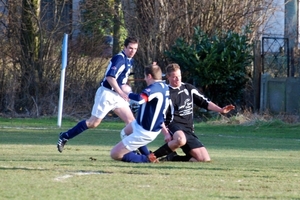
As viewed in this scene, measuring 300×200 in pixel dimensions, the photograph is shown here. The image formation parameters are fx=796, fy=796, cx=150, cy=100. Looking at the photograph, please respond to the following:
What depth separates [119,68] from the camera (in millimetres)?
12656

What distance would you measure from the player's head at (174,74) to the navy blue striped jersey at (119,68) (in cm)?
125

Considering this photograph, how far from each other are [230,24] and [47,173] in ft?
54.0

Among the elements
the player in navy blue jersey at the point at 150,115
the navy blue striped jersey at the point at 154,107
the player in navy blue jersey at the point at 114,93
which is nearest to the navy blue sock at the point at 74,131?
the player in navy blue jersey at the point at 114,93

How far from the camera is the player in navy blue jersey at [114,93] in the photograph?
12422 millimetres

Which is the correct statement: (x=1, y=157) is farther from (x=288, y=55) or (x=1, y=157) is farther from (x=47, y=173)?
(x=288, y=55)

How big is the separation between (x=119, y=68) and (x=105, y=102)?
626 mm

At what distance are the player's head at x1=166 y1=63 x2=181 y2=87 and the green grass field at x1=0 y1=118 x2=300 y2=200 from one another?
1217mm

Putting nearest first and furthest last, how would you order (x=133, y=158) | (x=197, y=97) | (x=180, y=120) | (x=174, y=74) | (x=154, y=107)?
1. (x=154, y=107)
2. (x=133, y=158)
3. (x=174, y=74)
4. (x=180, y=120)
5. (x=197, y=97)

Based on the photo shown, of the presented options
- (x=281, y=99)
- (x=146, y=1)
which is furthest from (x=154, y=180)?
(x=146, y=1)

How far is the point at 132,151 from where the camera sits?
11242mm

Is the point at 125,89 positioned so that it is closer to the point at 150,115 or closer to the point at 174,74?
the point at 174,74

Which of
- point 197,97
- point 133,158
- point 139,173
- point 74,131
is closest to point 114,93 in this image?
point 74,131

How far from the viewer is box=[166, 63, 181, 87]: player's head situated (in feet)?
37.5

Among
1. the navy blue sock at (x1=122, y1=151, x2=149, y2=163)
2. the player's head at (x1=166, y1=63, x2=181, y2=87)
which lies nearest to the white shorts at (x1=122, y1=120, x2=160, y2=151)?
the navy blue sock at (x1=122, y1=151, x2=149, y2=163)
